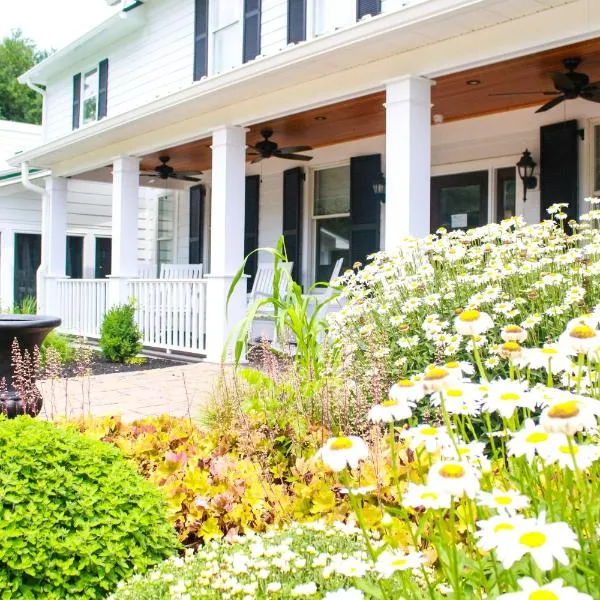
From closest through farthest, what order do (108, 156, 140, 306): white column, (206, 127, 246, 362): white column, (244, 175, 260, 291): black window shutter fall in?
1. (206, 127, 246, 362): white column
2. (108, 156, 140, 306): white column
3. (244, 175, 260, 291): black window shutter

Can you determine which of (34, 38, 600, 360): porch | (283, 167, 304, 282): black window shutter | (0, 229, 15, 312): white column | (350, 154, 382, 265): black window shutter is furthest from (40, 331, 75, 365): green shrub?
(0, 229, 15, 312): white column

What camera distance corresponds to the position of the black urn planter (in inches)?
166

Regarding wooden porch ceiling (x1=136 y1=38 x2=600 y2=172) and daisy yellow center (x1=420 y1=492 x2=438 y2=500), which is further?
wooden porch ceiling (x1=136 y1=38 x2=600 y2=172)

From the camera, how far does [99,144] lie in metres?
10.0

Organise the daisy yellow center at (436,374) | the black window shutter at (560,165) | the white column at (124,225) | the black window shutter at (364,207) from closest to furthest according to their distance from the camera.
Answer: the daisy yellow center at (436,374)
the black window shutter at (560,165)
the black window shutter at (364,207)
the white column at (124,225)

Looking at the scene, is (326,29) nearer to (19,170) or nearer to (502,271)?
(502,271)

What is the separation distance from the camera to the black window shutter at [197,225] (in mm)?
12406

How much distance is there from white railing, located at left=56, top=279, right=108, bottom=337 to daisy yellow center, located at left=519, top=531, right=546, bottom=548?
971 centimetres

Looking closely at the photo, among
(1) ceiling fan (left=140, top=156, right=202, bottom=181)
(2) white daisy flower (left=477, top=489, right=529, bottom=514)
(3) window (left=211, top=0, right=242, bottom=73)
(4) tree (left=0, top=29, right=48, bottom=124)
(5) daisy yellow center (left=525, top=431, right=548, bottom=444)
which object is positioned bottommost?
(2) white daisy flower (left=477, top=489, right=529, bottom=514)

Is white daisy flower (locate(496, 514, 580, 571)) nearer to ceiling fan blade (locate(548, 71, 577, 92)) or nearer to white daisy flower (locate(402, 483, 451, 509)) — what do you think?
white daisy flower (locate(402, 483, 451, 509))

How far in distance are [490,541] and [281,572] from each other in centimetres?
105

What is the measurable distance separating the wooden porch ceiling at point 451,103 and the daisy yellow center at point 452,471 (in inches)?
213

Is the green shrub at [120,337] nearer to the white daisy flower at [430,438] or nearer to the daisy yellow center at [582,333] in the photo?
the white daisy flower at [430,438]

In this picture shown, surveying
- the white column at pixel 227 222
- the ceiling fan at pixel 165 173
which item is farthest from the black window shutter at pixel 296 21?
the ceiling fan at pixel 165 173
